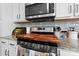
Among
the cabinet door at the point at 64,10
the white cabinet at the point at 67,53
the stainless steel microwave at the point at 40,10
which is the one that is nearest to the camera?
the white cabinet at the point at 67,53

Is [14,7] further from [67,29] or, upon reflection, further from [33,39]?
[67,29]

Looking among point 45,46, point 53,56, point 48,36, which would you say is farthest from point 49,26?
point 53,56

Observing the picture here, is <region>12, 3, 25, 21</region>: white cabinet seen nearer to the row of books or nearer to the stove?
the stove

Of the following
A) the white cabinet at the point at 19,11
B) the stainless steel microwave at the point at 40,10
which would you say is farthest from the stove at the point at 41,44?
the white cabinet at the point at 19,11

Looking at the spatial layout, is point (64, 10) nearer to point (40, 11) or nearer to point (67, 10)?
point (67, 10)

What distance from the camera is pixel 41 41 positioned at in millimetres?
1360

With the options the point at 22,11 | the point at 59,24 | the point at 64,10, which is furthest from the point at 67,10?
the point at 22,11

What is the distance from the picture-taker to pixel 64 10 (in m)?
1.39

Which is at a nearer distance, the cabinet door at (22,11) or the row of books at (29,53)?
the row of books at (29,53)

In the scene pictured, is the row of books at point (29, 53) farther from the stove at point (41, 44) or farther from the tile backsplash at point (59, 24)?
the tile backsplash at point (59, 24)

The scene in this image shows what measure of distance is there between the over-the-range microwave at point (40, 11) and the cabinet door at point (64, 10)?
0.16 ft

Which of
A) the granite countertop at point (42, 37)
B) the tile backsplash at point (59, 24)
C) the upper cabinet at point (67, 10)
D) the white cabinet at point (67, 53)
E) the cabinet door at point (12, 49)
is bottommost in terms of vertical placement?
the cabinet door at point (12, 49)

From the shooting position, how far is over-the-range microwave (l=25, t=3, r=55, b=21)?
144 cm

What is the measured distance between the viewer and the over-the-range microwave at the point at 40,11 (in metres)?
1.44
